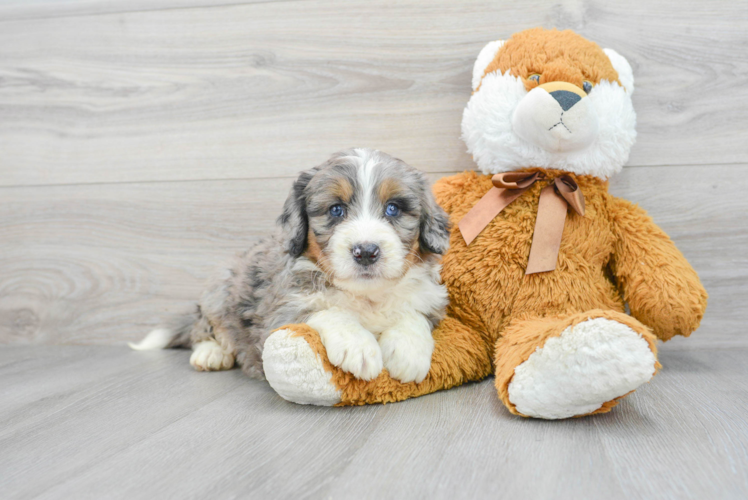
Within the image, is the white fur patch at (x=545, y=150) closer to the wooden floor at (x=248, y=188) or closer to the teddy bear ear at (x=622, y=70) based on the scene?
the teddy bear ear at (x=622, y=70)

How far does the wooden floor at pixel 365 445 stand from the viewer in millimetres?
1102

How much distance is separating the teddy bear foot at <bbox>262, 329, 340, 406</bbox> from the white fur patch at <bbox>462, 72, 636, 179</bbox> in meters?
0.92

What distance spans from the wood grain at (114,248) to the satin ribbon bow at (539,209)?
96 centimetres

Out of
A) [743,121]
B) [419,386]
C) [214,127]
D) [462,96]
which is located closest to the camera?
[419,386]

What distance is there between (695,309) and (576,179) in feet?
1.78

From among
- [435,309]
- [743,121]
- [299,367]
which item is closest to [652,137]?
[743,121]

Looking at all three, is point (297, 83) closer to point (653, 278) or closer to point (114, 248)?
point (114, 248)

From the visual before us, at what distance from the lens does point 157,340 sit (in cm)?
248

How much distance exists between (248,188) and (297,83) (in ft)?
1.67

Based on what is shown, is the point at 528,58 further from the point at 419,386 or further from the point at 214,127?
the point at 214,127

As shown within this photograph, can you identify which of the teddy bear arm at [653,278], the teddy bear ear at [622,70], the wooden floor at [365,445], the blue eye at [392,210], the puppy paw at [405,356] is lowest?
the wooden floor at [365,445]

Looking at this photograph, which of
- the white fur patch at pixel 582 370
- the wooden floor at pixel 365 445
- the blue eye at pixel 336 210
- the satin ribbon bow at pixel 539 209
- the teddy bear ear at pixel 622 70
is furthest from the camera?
the teddy bear ear at pixel 622 70

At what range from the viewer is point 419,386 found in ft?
5.42

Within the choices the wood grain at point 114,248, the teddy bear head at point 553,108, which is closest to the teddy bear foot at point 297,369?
the teddy bear head at point 553,108
